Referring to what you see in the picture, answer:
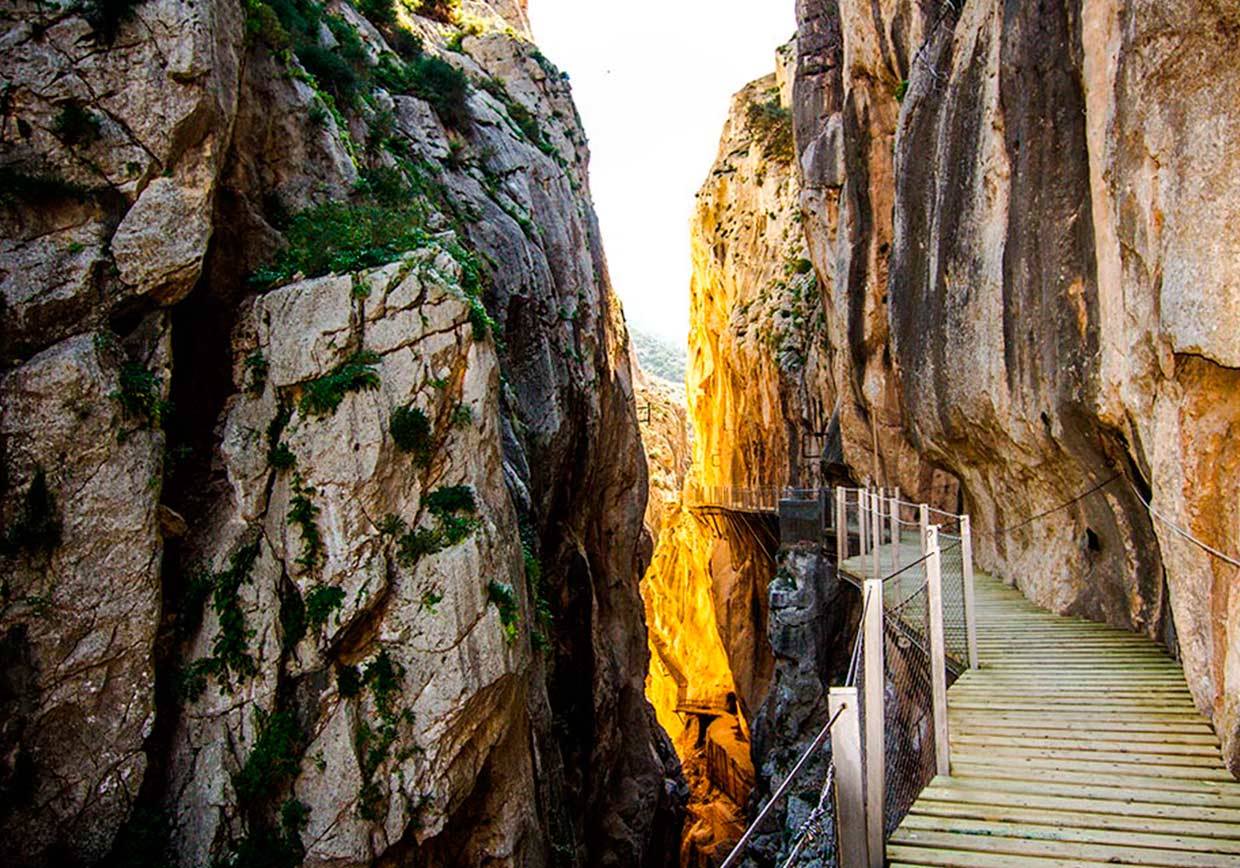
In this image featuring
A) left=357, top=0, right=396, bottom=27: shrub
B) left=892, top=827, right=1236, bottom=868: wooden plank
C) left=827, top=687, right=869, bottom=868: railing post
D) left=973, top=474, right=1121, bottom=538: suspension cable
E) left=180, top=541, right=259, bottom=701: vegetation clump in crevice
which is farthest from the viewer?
left=357, top=0, right=396, bottom=27: shrub

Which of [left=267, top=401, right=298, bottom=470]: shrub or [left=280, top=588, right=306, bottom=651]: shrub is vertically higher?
[left=267, top=401, right=298, bottom=470]: shrub

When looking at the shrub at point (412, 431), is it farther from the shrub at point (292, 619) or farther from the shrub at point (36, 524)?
the shrub at point (36, 524)

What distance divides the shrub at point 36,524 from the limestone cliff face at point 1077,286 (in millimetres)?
11498

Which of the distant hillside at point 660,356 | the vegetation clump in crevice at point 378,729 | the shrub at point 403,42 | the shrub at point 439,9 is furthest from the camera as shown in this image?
the distant hillside at point 660,356

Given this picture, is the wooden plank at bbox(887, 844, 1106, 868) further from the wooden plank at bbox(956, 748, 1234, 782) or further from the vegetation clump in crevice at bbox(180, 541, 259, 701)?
the vegetation clump in crevice at bbox(180, 541, 259, 701)

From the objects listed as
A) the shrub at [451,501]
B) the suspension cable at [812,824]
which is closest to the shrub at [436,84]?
the shrub at [451,501]

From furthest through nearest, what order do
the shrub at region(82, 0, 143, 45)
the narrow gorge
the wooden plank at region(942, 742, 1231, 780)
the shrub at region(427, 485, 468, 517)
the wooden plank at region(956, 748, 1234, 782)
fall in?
the shrub at region(427, 485, 468, 517), the shrub at region(82, 0, 143, 45), the narrow gorge, the wooden plank at region(942, 742, 1231, 780), the wooden plank at region(956, 748, 1234, 782)

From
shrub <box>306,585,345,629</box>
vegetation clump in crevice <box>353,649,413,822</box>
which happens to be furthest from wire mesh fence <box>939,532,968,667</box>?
shrub <box>306,585,345,629</box>

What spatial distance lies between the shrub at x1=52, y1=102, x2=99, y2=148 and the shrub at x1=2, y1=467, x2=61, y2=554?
432 centimetres

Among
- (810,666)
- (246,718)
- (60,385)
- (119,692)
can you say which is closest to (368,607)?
(246,718)

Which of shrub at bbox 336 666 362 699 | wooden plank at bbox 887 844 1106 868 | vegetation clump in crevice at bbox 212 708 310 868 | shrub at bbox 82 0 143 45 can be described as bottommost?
vegetation clump in crevice at bbox 212 708 310 868

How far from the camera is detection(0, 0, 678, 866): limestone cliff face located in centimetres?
838

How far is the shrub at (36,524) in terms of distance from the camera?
8.18 meters

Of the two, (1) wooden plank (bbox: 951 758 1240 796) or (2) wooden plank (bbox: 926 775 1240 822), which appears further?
(1) wooden plank (bbox: 951 758 1240 796)
